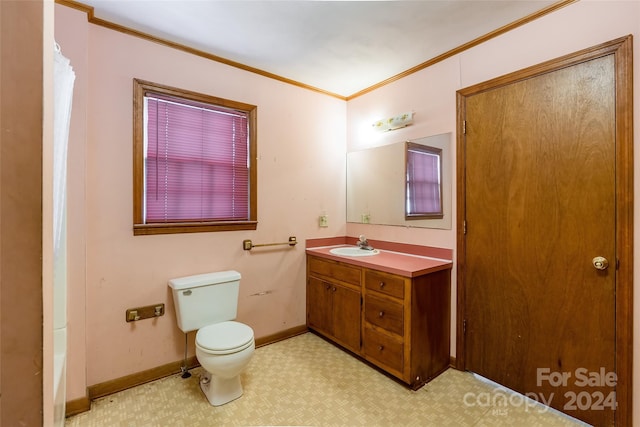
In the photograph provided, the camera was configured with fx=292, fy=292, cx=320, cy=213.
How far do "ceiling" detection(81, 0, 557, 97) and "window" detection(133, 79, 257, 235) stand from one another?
0.40 m

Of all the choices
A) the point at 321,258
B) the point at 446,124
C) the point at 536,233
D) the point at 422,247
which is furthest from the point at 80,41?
the point at 536,233

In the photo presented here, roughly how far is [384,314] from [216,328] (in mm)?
1196

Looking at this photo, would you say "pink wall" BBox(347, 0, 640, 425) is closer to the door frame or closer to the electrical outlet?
the door frame

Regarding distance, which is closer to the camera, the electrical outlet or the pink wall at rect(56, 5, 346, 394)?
the pink wall at rect(56, 5, 346, 394)

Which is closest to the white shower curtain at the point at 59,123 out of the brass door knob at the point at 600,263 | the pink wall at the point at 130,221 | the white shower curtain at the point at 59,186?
the white shower curtain at the point at 59,186

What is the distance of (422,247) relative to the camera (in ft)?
8.15

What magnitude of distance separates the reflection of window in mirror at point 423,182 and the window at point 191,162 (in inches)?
54.1

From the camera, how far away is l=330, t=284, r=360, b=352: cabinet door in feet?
7.80

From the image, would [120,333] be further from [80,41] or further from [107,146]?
[80,41]

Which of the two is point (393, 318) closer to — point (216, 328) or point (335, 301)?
point (335, 301)

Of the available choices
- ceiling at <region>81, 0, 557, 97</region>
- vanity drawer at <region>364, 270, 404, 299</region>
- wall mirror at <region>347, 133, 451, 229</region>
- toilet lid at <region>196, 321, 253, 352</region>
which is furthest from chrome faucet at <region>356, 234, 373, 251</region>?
ceiling at <region>81, 0, 557, 97</region>

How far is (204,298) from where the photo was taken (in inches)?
84.2

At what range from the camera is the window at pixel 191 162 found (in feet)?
6.84

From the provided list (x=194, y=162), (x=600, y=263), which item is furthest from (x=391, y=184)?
(x=194, y=162)
